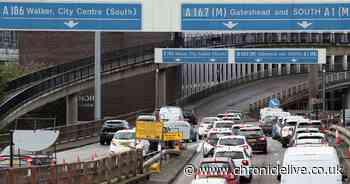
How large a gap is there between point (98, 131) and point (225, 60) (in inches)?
776

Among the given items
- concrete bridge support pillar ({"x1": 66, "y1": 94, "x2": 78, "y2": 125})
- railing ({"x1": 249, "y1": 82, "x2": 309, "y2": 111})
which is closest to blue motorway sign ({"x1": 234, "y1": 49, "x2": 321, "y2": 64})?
concrete bridge support pillar ({"x1": 66, "y1": 94, "x2": 78, "y2": 125})

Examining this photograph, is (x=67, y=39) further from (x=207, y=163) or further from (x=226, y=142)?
(x=207, y=163)

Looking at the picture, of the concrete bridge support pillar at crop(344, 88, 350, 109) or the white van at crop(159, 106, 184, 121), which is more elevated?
the concrete bridge support pillar at crop(344, 88, 350, 109)

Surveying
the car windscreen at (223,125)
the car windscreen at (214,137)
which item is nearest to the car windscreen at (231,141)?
the car windscreen at (214,137)

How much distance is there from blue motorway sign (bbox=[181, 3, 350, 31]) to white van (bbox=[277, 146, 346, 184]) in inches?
453

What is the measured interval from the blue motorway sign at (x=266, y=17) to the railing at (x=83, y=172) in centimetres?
618

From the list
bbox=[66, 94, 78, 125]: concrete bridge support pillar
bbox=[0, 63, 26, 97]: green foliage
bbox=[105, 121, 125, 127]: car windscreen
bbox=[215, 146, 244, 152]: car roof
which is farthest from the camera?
bbox=[66, 94, 78, 125]: concrete bridge support pillar

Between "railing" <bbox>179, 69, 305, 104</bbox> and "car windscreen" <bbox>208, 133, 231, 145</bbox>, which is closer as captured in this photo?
"car windscreen" <bbox>208, 133, 231, 145</bbox>

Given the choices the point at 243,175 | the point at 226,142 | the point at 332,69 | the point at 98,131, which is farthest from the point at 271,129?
the point at 332,69

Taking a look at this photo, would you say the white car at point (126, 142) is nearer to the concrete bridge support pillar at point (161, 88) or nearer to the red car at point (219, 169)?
the red car at point (219, 169)

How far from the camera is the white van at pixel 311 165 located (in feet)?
69.9

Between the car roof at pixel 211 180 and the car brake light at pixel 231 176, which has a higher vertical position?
the car roof at pixel 211 180

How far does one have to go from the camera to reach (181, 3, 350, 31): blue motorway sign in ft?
108

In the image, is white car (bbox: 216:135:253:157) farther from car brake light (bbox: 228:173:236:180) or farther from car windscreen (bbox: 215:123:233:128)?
car windscreen (bbox: 215:123:233:128)
